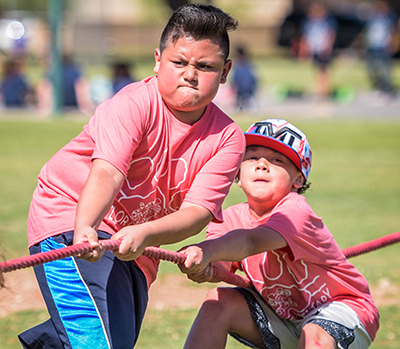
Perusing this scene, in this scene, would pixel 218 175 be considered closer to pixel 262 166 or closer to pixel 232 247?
pixel 232 247

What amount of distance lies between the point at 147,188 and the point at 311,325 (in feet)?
3.06

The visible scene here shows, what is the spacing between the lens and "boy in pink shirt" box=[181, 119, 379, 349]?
2654 millimetres

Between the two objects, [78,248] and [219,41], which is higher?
[219,41]

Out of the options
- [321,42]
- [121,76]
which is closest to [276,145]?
[121,76]

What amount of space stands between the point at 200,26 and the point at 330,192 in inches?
243

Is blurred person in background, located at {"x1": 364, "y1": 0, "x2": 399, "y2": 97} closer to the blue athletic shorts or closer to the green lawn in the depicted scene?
the green lawn

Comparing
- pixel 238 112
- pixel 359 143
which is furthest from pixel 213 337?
pixel 238 112

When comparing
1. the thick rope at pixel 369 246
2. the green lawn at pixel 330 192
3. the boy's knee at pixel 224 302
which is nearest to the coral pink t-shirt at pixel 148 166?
the green lawn at pixel 330 192

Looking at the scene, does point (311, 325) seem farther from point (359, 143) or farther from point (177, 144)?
point (359, 143)

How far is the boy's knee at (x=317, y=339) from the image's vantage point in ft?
8.31

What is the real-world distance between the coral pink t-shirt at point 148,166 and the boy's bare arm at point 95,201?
17 cm

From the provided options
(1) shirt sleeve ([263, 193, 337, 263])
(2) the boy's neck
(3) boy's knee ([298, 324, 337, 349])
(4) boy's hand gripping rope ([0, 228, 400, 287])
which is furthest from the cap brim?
(3) boy's knee ([298, 324, 337, 349])

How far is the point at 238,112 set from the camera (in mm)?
14180

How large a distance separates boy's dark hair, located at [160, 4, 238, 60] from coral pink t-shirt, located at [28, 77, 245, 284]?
240 millimetres
